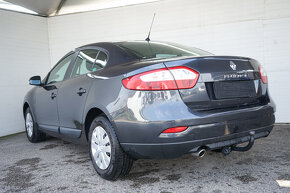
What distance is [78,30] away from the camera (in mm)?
7234

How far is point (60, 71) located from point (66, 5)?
3557mm

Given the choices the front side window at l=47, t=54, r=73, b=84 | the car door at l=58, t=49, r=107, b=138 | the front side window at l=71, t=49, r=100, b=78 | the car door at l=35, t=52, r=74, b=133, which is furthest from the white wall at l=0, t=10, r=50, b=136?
the front side window at l=71, t=49, r=100, b=78

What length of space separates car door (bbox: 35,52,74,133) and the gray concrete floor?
1.57 ft

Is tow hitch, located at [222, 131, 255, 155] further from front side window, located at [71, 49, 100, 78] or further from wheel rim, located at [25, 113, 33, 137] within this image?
wheel rim, located at [25, 113, 33, 137]

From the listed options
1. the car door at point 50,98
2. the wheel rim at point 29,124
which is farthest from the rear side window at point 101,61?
the wheel rim at point 29,124

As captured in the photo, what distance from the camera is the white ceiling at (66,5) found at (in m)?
6.75

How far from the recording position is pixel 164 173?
9.93 ft

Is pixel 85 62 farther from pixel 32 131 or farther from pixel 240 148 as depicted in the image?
pixel 32 131

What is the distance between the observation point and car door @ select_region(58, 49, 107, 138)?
3217 millimetres

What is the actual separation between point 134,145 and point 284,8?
15.5 feet

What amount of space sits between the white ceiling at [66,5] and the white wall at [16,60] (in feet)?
0.83

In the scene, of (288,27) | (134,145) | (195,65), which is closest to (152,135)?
(134,145)

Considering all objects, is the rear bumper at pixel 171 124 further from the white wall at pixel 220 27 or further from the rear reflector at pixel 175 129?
the white wall at pixel 220 27

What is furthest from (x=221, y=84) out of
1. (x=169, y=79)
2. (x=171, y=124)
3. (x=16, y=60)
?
(x=16, y=60)
